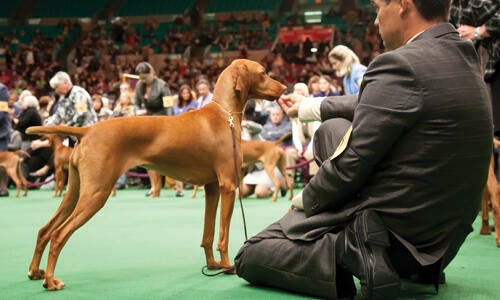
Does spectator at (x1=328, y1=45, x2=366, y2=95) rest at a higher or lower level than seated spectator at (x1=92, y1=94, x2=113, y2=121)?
higher

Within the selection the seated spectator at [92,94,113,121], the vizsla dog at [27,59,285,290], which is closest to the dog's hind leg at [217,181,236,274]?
the vizsla dog at [27,59,285,290]

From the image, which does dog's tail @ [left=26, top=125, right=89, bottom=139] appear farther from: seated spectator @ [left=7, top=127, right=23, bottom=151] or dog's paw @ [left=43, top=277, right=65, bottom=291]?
seated spectator @ [left=7, top=127, right=23, bottom=151]

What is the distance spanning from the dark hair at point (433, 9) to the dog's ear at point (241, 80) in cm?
142

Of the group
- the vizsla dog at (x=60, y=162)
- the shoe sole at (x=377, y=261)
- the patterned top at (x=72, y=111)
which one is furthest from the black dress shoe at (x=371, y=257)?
the vizsla dog at (x=60, y=162)

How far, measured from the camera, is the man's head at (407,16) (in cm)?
225

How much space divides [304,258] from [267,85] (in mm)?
1382

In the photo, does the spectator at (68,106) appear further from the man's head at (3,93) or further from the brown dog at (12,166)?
the brown dog at (12,166)

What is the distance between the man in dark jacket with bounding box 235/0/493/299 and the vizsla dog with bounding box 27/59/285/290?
0.88 m

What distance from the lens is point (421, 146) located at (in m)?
2.20

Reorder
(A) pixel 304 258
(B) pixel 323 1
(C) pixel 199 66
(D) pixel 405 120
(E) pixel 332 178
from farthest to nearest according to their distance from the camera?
1. (B) pixel 323 1
2. (C) pixel 199 66
3. (A) pixel 304 258
4. (E) pixel 332 178
5. (D) pixel 405 120

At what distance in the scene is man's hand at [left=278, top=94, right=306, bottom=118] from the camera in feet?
10.2

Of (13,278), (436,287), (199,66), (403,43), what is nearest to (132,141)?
(13,278)

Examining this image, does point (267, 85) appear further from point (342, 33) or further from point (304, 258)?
point (342, 33)

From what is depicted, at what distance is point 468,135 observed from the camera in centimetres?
220
